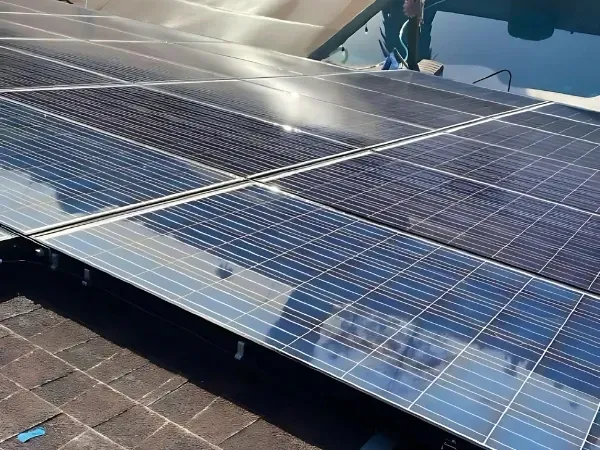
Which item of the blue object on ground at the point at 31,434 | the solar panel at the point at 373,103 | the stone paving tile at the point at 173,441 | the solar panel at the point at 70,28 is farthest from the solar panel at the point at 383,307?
the solar panel at the point at 70,28

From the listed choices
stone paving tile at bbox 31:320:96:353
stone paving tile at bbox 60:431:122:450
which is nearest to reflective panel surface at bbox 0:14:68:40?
stone paving tile at bbox 31:320:96:353

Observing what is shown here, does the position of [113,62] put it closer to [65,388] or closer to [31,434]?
[65,388]

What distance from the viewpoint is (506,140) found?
9.53 m

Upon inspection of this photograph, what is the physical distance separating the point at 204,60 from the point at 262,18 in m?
14.9

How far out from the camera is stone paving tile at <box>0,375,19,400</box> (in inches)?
146

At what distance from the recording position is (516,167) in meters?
8.18

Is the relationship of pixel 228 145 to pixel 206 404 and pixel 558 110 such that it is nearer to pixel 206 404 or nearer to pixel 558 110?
pixel 206 404

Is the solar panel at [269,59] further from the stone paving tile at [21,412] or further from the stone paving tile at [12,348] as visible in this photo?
the stone paving tile at [21,412]

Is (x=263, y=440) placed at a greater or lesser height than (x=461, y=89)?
lesser

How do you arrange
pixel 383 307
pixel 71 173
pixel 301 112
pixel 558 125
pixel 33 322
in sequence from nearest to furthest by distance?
1. pixel 383 307
2. pixel 33 322
3. pixel 71 173
4. pixel 301 112
5. pixel 558 125

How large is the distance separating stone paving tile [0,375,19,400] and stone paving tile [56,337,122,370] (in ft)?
1.15

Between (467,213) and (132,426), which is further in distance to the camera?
(467,213)

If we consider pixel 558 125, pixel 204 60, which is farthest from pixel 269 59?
pixel 558 125

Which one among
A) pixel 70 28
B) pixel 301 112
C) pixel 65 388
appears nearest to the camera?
Answer: pixel 65 388
